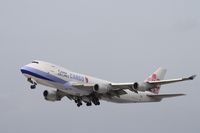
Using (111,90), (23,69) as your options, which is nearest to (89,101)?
(111,90)

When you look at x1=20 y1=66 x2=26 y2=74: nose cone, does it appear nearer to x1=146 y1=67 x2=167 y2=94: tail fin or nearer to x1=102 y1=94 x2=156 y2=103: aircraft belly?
x1=102 y1=94 x2=156 y2=103: aircraft belly

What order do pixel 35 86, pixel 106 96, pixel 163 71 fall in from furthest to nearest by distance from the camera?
pixel 163 71
pixel 106 96
pixel 35 86

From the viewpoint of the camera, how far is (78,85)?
255 ft

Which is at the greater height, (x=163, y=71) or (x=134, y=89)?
(x=163, y=71)

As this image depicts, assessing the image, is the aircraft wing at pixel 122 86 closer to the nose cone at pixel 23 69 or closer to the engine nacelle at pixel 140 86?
the engine nacelle at pixel 140 86

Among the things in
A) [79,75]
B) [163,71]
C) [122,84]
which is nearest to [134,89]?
[122,84]

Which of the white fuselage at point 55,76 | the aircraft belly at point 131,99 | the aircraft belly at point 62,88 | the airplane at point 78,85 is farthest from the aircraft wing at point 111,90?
the aircraft belly at point 131,99

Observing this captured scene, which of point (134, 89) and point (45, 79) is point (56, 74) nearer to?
point (45, 79)

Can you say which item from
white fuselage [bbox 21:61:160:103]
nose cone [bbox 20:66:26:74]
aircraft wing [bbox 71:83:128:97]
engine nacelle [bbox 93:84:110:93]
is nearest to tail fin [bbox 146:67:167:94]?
aircraft wing [bbox 71:83:128:97]

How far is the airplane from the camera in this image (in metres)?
76.8

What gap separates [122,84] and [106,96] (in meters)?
4.47

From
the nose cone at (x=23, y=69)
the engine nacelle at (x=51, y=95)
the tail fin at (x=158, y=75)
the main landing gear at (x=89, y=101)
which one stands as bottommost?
the main landing gear at (x=89, y=101)

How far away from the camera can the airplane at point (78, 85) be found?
252ft

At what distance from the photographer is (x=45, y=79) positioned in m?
76.8
